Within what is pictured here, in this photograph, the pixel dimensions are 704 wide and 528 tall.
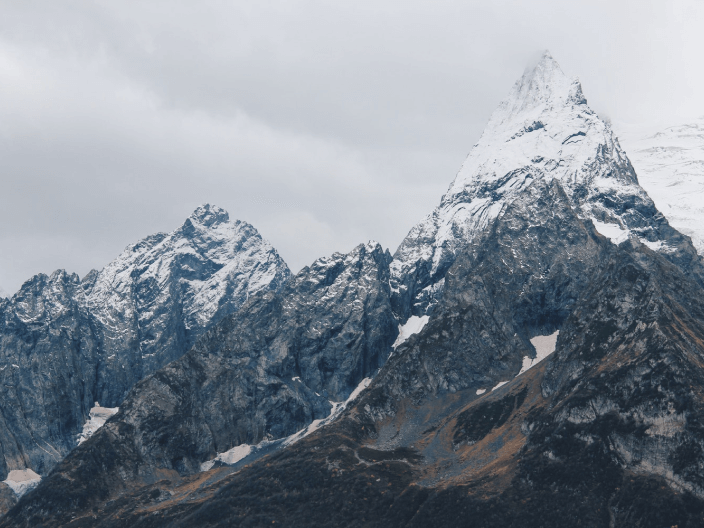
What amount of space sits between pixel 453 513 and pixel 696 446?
69030 millimetres

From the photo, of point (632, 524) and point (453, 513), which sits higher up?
point (453, 513)

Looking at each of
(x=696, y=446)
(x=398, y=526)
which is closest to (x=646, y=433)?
(x=696, y=446)

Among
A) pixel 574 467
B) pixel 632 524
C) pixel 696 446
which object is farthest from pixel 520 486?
pixel 696 446

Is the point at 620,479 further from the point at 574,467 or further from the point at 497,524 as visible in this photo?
the point at 497,524

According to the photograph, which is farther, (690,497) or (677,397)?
(677,397)

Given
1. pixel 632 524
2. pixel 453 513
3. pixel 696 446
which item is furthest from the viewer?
pixel 453 513

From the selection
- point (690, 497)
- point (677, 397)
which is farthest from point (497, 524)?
point (677, 397)

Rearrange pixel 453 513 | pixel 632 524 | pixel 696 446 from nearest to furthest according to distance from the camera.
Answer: pixel 632 524 < pixel 696 446 < pixel 453 513

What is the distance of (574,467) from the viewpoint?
196375mm

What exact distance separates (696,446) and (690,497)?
16.0m

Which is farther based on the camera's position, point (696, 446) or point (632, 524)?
point (696, 446)

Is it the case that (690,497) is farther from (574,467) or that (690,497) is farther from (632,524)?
(574,467)

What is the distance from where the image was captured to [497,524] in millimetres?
185000

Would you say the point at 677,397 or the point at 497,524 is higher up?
the point at 677,397
